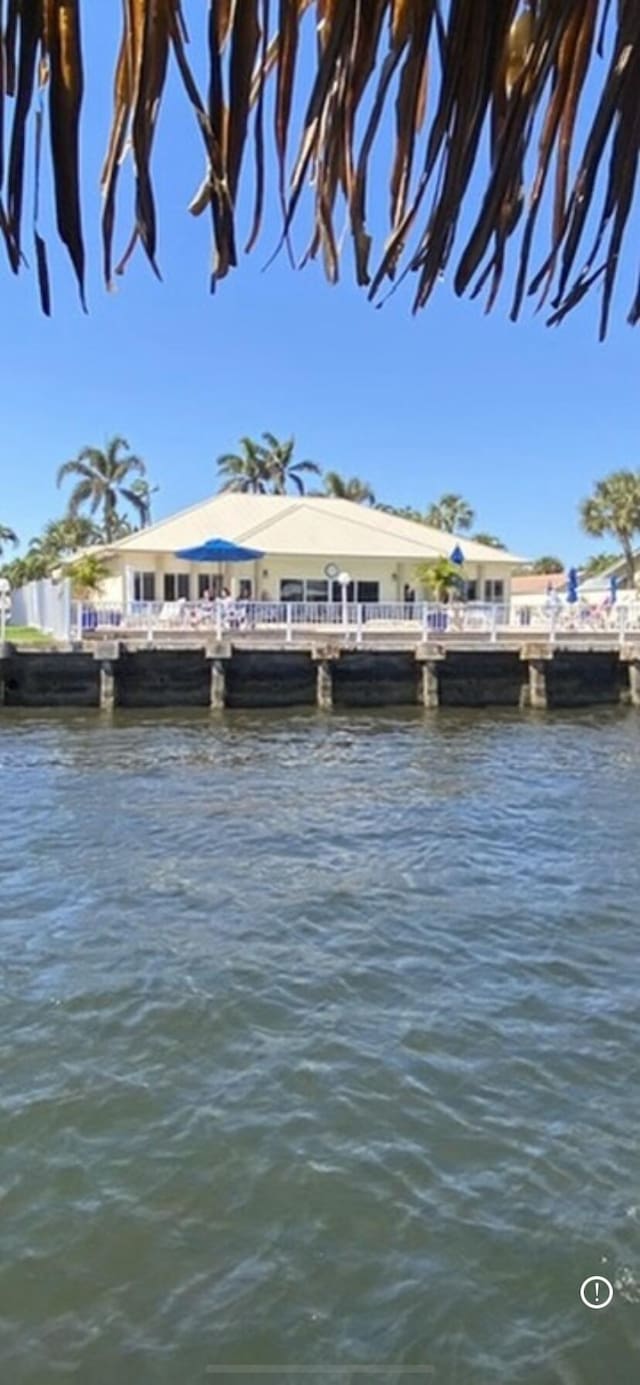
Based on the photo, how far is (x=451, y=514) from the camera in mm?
74812

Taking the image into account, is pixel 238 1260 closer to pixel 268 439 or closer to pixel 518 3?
pixel 518 3

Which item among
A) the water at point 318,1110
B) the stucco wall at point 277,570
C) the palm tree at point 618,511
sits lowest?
the water at point 318,1110

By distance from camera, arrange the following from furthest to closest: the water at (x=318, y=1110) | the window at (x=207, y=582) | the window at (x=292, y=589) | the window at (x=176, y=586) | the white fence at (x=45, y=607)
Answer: the window at (x=292, y=589), the window at (x=176, y=586), the window at (x=207, y=582), the white fence at (x=45, y=607), the water at (x=318, y=1110)

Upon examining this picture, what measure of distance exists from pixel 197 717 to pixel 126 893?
14.1 metres

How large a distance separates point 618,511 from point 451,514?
1702 centimetres

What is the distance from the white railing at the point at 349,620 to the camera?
25.9m

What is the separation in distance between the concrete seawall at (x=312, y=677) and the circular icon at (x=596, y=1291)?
805 inches

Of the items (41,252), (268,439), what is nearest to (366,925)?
(41,252)

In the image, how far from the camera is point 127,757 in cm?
1758

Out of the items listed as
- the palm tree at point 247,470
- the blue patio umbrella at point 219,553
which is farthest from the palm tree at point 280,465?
the blue patio umbrella at point 219,553

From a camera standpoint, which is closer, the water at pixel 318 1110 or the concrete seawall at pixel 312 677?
the water at pixel 318 1110

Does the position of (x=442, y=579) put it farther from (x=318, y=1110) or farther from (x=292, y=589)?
(x=318, y=1110)

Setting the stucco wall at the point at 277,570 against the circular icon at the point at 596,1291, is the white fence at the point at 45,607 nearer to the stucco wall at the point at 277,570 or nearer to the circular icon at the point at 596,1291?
the stucco wall at the point at 277,570

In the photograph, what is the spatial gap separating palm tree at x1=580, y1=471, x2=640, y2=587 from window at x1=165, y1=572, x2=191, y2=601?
112ft
